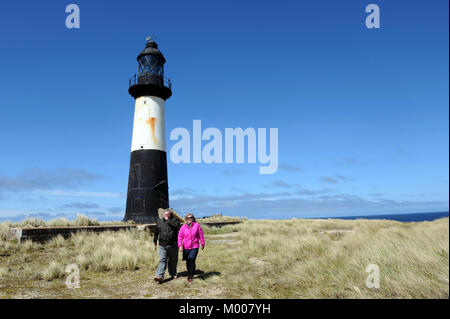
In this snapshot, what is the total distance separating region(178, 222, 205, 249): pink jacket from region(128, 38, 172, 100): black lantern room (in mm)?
14765

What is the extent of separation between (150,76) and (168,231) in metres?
15.7

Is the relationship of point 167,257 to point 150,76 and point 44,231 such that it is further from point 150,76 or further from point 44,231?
point 150,76

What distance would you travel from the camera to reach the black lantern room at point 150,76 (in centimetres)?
1966

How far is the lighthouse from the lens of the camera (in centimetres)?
1883

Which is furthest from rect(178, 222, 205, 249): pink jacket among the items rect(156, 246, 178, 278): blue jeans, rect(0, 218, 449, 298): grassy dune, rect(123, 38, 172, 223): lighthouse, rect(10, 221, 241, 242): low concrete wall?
rect(123, 38, 172, 223): lighthouse

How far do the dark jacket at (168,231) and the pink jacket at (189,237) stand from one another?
149mm

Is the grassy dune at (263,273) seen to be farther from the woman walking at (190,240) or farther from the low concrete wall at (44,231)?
the low concrete wall at (44,231)

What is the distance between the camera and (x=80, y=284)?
22.7 feet

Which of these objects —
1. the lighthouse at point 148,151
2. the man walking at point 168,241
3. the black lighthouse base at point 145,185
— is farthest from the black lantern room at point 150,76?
the man walking at point 168,241

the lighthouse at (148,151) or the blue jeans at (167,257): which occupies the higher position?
the lighthouse at (148,151)

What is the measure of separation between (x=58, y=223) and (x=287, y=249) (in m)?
13.4
